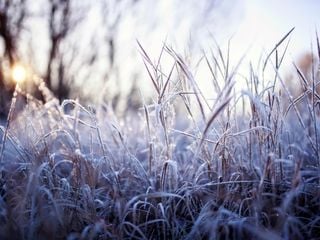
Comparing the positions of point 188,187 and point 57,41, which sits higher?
point 57,41

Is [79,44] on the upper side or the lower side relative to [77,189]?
upper

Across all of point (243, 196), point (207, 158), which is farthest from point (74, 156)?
point (243, 196)

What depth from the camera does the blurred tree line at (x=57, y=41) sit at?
14.8 ft

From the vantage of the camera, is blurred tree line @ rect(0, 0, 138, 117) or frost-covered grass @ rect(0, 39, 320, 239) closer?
frost-covered grass @ rect(0, 39, 320, 239)

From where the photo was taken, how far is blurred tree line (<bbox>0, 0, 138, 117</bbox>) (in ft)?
14.8

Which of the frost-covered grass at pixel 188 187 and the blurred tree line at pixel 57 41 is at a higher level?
the blurred tree line at pixel 57 41

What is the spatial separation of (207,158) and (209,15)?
6.55 m

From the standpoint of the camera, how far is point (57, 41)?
555cm

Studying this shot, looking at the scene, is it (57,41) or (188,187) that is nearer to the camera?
(188,187)

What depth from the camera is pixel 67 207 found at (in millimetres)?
1171

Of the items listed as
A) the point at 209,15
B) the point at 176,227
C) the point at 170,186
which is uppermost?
the point at 209,15

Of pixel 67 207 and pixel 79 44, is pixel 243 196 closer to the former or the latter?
pixel 67 207

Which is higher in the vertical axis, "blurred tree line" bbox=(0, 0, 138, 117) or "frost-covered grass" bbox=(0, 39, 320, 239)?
"blurred tree line" bbox=(0, 0, 138, 117)

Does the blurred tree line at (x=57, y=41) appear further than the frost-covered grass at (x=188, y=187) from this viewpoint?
Yes
